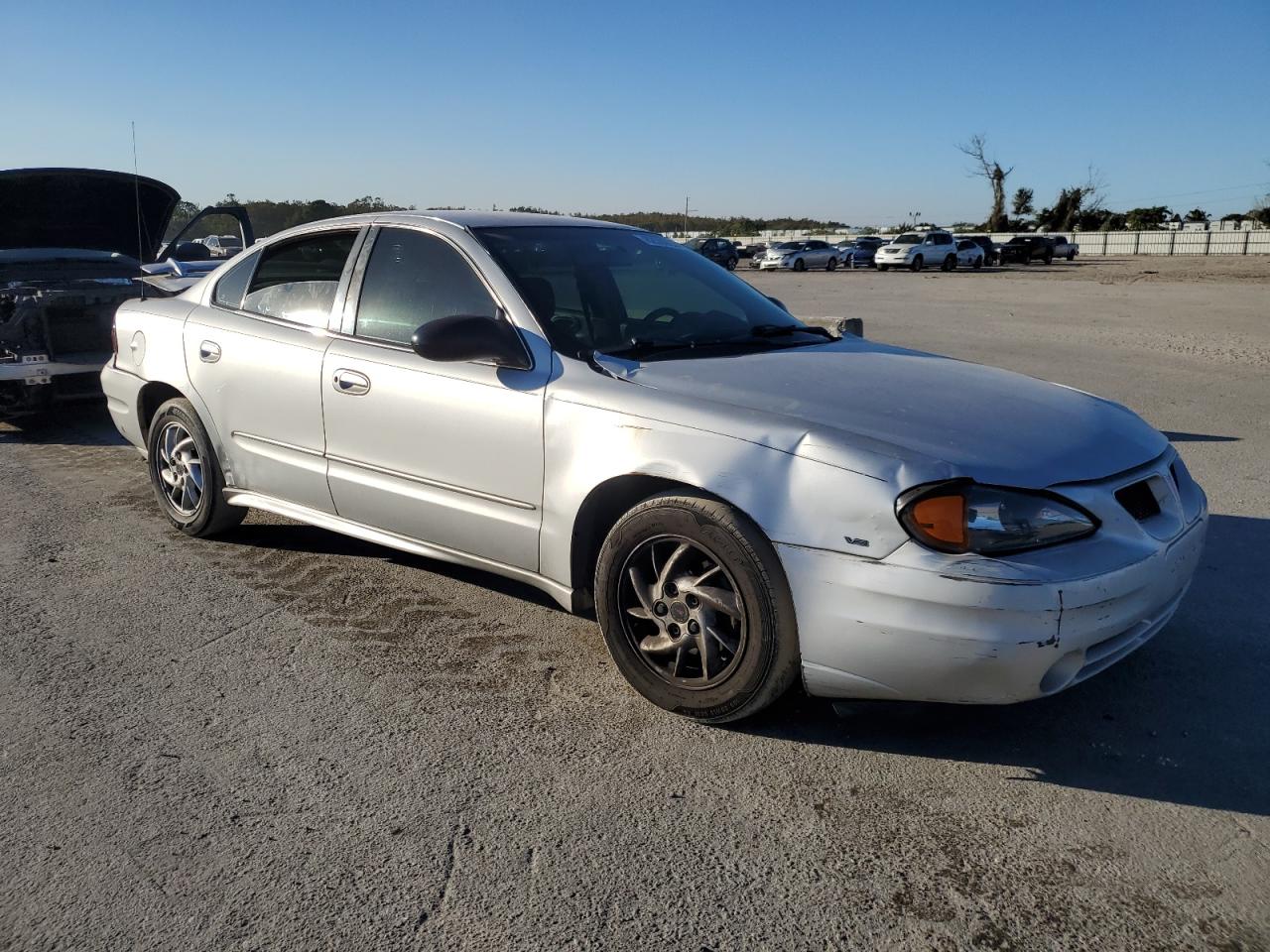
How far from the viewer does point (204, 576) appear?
4996 millimetres

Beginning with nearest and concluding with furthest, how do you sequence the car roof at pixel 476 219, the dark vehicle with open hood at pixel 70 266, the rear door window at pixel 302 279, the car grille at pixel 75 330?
the car roof at pixel 476 219 < the rear door window at pixel 302 279 < the dark vehicle with open hood at pixel 70 266 < the car grille at pixel 75 330

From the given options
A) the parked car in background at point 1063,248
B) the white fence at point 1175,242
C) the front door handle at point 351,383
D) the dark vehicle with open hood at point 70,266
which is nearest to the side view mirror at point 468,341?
the front door handle at point 351,383

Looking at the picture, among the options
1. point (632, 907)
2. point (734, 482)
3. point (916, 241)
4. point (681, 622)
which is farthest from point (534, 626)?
point (916, 241)

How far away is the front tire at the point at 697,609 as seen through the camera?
323 centimetres

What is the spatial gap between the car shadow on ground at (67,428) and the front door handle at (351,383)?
15.0ft

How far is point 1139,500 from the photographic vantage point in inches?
132

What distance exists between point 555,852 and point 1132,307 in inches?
804

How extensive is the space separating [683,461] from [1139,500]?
143 cm

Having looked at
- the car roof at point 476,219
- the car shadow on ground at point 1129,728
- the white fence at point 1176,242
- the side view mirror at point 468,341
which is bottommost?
the car shadow on ground at point 1129,728

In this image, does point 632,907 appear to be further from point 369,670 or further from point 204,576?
point 204,576

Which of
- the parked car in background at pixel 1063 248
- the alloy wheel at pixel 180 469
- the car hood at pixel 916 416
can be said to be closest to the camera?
the car hood at pixel 916 416

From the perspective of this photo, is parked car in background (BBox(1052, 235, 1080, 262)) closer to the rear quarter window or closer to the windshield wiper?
the windshield wiper

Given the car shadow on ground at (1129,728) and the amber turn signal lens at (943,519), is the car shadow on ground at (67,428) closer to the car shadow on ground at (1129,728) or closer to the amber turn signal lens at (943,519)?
the car shadow on ground at (1129,728)

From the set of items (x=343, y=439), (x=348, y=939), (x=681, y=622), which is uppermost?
(x=343, y=439)
